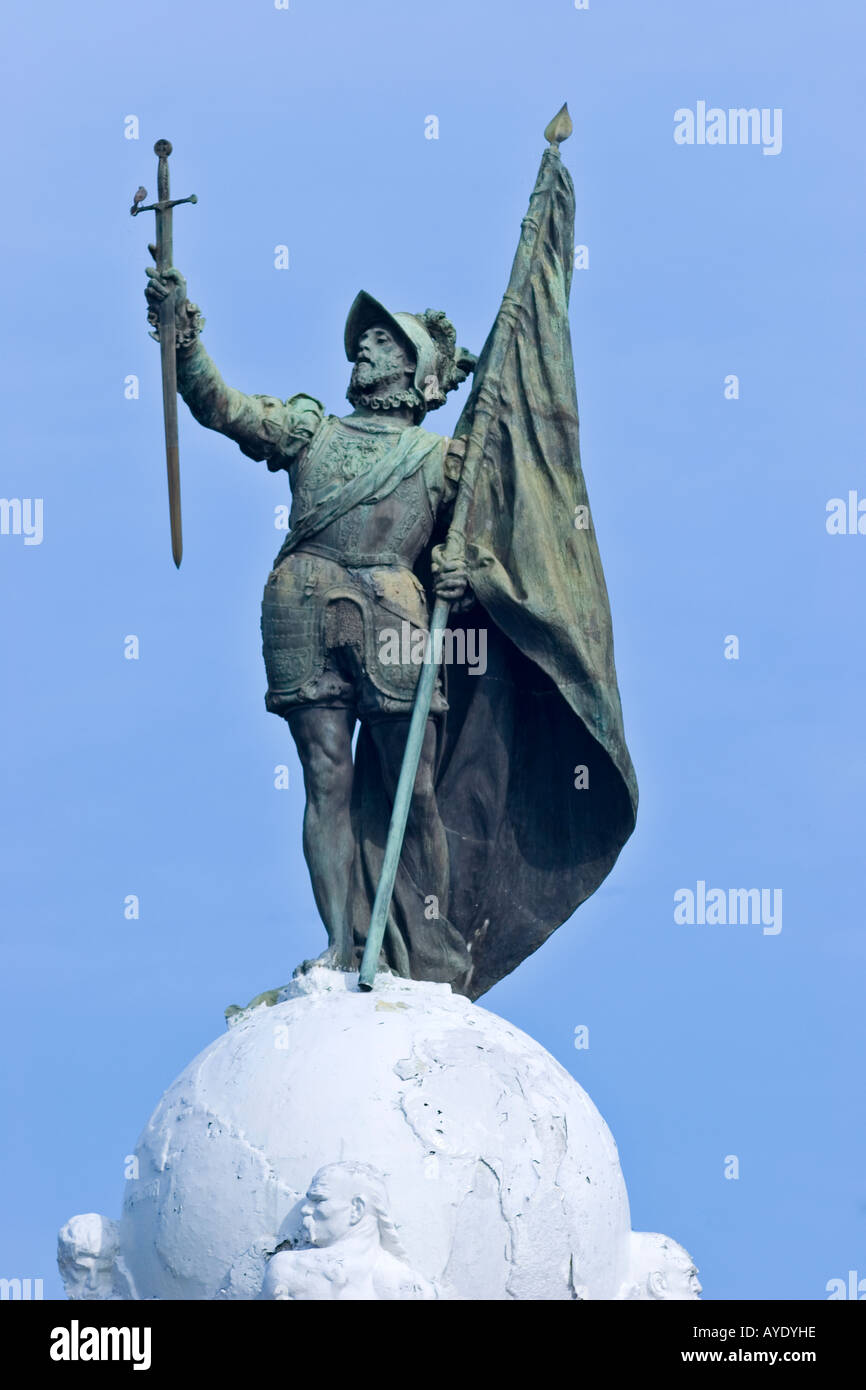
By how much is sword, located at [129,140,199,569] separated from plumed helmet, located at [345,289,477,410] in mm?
1445

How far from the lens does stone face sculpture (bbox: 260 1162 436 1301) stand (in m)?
14.9

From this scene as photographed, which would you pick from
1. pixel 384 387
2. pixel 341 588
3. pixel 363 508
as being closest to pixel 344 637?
pixel 341 588

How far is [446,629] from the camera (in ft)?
57.2

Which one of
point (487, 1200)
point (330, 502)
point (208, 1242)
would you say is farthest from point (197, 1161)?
point (330, 502)

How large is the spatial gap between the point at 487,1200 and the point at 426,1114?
0.53m

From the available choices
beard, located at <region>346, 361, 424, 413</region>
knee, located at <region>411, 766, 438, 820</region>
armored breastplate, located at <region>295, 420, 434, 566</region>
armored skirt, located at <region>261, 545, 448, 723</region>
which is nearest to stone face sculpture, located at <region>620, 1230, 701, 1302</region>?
knee, located at <region>411, 766, 438, 820</region>

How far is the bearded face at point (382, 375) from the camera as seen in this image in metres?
17.8

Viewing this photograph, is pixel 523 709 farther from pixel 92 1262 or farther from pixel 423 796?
pixel 92 1262

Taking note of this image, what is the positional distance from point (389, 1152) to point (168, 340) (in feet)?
15.4

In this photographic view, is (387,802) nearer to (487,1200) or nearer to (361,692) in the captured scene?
(361,692)

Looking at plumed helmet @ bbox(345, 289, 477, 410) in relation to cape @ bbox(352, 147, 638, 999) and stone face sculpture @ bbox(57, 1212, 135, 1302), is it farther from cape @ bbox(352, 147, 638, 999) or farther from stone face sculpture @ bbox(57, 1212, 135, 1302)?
stone face sculpture @ bbox(57, 1212, 135, 1302)

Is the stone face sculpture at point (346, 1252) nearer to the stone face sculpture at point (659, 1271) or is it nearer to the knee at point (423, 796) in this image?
the stone face sculpture at point (659, 1271)

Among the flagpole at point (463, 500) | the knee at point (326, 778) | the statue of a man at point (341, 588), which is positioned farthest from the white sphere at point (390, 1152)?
the knee at point (326, 778)

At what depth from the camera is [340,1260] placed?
14953 millimetres
